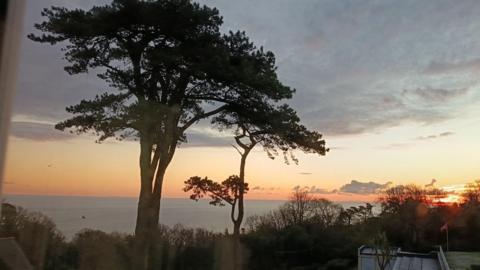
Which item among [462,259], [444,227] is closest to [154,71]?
[444,227]

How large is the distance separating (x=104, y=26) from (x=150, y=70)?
65 centimetres

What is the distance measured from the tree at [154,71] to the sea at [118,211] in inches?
8.6

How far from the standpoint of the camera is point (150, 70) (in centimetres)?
470

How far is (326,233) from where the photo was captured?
7031 mm

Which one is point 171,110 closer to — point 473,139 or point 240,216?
point 240,216

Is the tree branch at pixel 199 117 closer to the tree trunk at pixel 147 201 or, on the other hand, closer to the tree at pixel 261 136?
the tree at pixel 261 136

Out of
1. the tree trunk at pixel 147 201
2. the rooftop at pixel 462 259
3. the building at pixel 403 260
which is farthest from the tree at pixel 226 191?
the rooftop at pixel 462 259

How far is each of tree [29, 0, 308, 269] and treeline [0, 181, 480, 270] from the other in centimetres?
73

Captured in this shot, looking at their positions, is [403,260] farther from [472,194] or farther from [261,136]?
[261,136]

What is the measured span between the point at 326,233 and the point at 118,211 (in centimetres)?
401

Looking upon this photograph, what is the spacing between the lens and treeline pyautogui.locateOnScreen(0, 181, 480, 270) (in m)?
5.23

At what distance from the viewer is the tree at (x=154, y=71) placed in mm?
4352

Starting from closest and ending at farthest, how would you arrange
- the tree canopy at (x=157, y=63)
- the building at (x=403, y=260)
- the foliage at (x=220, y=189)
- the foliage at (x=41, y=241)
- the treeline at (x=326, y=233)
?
the foliage at (x=41, y=241) → the tree canopy at (x=157, y=63) → the treeline at (x=326, y=233) → the foliage at (x=220, y=189) → the building at (x=403, y=260)

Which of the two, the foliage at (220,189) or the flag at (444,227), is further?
the flag at (444,227)
